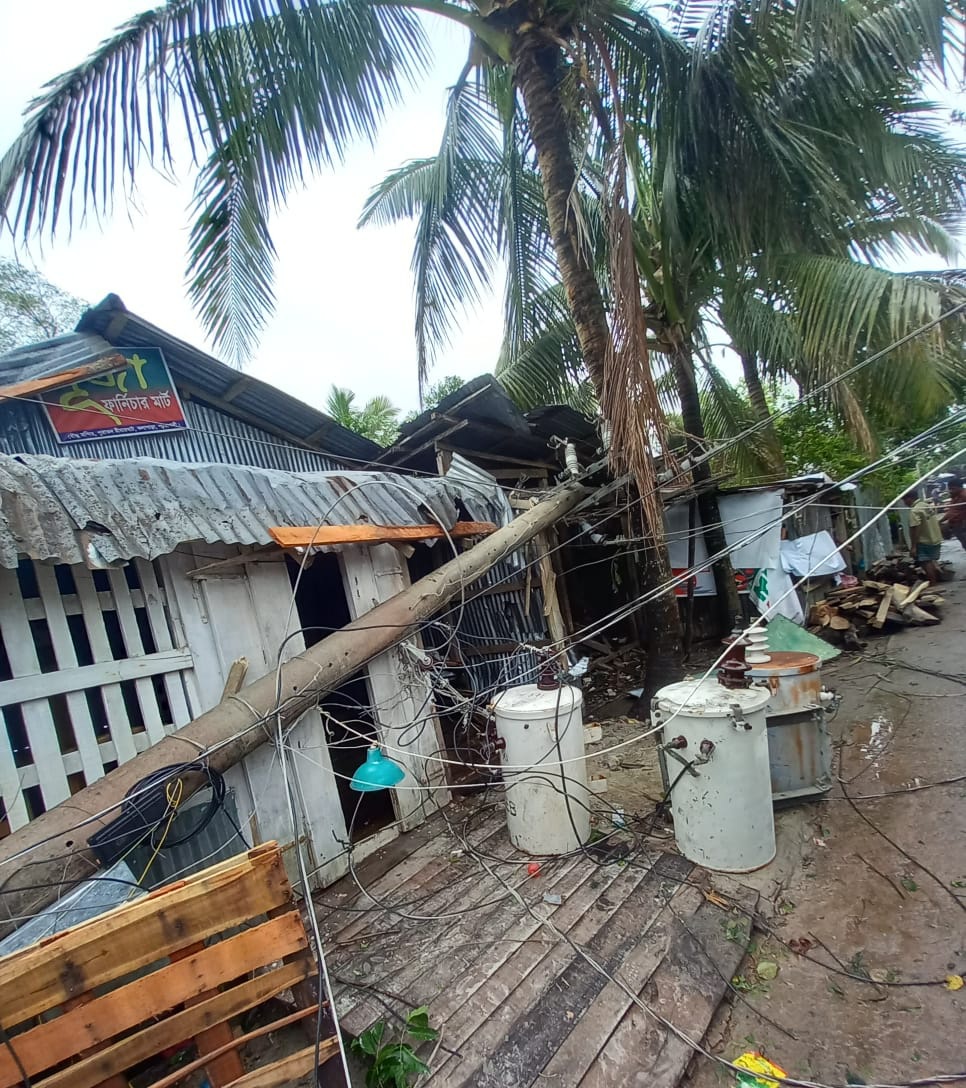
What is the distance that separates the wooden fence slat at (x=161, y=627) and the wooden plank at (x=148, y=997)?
1.41m

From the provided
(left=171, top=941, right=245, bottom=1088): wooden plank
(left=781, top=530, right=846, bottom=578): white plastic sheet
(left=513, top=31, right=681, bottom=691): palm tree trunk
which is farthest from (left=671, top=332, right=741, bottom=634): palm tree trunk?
(left=171, top=941, right=245, bottom=1088): wooden plank

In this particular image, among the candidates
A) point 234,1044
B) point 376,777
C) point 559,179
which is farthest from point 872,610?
point 234,1044

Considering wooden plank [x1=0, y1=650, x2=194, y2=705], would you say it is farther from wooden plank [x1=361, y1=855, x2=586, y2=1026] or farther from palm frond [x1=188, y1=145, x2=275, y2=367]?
palm frond [x1=188, y1=145, x2=275, y2=367]

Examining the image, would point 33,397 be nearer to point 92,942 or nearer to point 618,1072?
point 92,942

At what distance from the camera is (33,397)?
531 cm

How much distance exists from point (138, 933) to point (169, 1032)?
364 millimetres

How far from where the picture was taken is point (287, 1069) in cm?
190

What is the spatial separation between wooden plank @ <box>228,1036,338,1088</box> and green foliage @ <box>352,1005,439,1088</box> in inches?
10.6

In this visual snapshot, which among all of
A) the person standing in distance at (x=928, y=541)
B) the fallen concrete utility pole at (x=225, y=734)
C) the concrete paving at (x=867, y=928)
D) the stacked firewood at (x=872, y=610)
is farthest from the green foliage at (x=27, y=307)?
the person standing in distance at (x=928, y=541)

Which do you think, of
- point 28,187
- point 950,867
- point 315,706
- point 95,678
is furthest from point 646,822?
point 28,187

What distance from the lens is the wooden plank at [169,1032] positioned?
5.49 feet

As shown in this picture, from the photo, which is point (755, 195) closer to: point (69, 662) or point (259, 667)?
point (259, 667)

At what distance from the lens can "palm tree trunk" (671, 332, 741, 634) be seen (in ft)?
23.3

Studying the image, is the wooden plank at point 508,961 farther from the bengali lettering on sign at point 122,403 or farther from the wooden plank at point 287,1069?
the bengali lettering on sign at point 122,403
